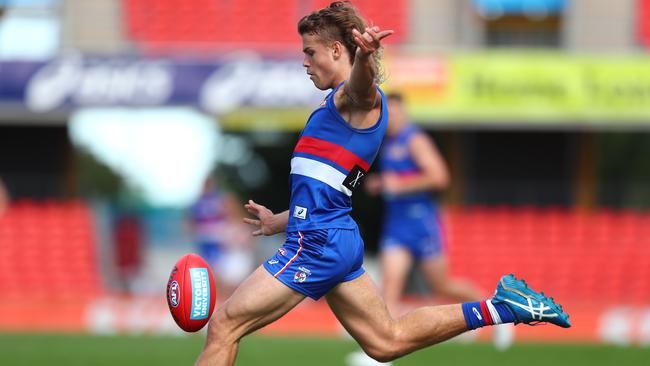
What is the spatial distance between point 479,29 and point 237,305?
14.6 m

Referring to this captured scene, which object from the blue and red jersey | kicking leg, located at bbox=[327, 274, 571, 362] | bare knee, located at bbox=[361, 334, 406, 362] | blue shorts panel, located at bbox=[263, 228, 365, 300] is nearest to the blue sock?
kicking leg, located at bbox=[327, 274, 571, 362]

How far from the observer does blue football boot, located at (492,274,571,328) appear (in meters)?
5.66

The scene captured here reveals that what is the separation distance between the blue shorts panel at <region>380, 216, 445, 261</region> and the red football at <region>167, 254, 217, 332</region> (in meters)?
4.15

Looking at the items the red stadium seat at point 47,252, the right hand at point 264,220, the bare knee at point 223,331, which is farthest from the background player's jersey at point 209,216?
the bare knee at point 223,331

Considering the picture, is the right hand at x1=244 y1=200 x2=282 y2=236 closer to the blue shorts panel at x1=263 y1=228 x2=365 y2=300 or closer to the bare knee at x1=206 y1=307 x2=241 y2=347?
the blue shorts panel at x1=263 y1=228 x2=365 y2=300

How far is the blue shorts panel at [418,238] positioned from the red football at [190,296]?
13.6 feet

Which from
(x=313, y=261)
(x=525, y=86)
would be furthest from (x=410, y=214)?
(x=525, y=86)

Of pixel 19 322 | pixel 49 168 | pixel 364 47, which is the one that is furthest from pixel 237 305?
pixel 49 168

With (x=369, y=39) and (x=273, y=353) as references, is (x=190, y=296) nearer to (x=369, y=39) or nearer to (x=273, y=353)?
(x=369, y=39)

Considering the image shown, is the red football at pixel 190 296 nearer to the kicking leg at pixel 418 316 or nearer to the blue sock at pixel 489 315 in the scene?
the kicking leg at pixel 418 316

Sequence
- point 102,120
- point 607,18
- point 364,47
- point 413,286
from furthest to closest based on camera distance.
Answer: point 102,120 < point 607,18 < point 413,286 < point 364,47

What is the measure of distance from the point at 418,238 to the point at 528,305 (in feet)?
12.9

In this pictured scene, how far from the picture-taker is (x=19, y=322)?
45.8 feet

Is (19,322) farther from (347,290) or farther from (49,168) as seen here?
(347,290)
